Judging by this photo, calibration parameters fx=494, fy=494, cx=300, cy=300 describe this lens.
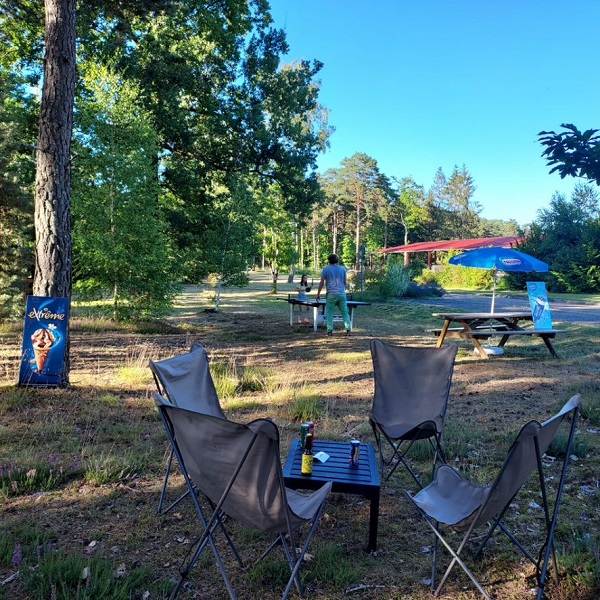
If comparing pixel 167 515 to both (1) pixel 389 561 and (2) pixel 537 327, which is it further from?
(2) pixel 537 327

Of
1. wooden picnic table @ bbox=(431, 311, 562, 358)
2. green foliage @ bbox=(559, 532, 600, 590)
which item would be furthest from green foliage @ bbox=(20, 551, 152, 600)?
wooden picnic table @ bbox=(431, 311, 562, 358)

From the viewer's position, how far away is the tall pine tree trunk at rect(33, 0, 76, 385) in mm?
5758

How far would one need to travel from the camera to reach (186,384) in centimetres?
361

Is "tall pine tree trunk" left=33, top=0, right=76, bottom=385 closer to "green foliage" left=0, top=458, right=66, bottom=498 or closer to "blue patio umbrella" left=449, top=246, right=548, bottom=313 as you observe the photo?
"green foliage" left=0, top=458, right=66, bottom=498

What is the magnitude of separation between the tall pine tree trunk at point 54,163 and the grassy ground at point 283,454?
1412 mm

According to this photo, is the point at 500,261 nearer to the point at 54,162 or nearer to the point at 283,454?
the point at 283,454

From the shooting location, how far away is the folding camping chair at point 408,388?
13.6 ft

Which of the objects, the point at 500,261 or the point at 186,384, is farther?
the point at 500,261

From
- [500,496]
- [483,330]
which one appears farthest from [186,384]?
[483,330]

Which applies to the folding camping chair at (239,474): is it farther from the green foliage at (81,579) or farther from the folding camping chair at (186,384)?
the folding camping chair at (186,384)

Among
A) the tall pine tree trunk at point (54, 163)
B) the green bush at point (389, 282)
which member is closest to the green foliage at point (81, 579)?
the tall pine tree trunk at point (54, 163)

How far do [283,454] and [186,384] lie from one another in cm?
114

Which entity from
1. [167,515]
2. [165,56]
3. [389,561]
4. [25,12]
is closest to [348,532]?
[389,561]

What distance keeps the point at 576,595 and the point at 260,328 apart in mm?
11173
